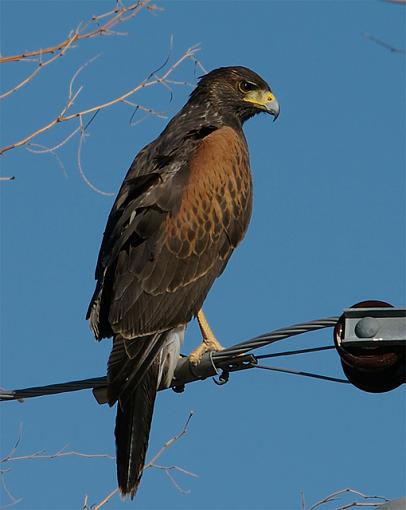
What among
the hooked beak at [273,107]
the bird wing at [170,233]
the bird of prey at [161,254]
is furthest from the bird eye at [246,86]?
the bird wing at [170,233]

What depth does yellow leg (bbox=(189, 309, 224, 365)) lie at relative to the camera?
643cm

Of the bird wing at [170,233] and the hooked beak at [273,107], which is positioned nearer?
the bird wing at [170,233]

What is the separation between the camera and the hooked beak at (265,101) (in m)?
8.00

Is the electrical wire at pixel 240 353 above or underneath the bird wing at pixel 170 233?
underneath

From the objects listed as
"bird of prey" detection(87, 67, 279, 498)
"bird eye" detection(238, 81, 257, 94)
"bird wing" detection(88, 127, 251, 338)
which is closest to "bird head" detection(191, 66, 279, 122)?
→ "bird eye" detection(238, 81, 257, 94)

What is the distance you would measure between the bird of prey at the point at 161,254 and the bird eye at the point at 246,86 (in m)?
0.41

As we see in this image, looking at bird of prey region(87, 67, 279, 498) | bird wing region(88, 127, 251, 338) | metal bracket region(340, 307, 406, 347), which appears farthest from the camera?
bird wing region(88, 127, 251, 338)

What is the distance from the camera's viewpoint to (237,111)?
8.07 m

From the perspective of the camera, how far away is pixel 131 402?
5.97 meters

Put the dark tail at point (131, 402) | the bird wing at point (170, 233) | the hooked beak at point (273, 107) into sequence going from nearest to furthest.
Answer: the dark tail at point (131, 402) < the bird wing at point (170, 233) < the hooked beak at point (273, 107)

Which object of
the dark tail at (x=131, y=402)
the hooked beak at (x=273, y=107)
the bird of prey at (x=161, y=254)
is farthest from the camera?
the hooked beak at (x=273, y=107)

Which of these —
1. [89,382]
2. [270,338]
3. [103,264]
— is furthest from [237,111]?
[270,338]

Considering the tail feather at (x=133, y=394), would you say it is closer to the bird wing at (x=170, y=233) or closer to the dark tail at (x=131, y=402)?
the dark tail at (x=131, y=402)

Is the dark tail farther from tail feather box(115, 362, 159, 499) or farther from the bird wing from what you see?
→ the bird wing
